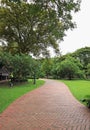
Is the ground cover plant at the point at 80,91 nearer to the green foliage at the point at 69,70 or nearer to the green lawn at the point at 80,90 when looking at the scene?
the green lawn at the point at 80,90

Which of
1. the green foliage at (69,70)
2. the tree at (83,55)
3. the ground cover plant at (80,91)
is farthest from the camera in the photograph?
the tree at (83,55)

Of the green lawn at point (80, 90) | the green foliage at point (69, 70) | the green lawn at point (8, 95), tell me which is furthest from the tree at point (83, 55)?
the green lawn at point (8, 95)

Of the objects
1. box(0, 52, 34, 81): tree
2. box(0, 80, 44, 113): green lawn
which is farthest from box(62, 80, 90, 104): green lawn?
box(0, 52, 34, 81): tree

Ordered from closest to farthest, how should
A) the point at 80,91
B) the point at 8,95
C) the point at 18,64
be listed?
the point at 8,95 < the point at 80,91 < the point at 18,64

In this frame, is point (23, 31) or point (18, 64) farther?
point (23, 31)

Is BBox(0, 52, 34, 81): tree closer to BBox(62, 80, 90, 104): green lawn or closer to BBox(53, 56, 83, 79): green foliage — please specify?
BBox(62, 80, 90, 104): green lawn

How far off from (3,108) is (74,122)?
3.85 meters

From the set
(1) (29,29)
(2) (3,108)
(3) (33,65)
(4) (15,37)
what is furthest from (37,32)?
(2) (3,108)

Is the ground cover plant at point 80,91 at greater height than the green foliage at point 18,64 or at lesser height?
lesser

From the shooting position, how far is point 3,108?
9930mm

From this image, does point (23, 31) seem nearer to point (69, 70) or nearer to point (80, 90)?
point (80, 90)

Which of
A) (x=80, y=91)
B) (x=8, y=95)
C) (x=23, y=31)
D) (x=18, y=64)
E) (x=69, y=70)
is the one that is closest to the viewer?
(x=8, y=95)

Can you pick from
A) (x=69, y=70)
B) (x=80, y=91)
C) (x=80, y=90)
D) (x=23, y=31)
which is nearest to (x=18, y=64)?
(x=23, y=31)

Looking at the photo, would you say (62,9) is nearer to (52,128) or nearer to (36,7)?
(36,7)
